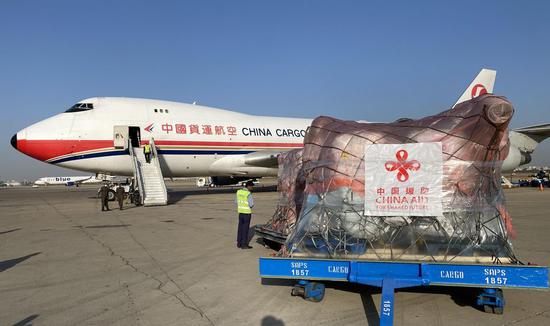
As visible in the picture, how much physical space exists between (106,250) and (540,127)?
531 inches

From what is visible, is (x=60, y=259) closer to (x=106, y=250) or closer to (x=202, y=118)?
(x=106, y=250)

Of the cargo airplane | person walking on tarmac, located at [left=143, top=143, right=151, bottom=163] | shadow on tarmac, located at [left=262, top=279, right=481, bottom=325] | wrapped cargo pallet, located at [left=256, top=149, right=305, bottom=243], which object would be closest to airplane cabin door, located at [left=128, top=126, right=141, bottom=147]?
the cargo airplane

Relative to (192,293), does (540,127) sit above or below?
above

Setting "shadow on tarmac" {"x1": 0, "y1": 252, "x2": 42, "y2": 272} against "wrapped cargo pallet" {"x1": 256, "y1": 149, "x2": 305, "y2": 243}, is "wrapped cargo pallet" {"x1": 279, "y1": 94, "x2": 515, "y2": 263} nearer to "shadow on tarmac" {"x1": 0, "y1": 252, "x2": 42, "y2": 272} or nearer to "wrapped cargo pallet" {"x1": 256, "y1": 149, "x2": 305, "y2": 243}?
"wrapped cargo pallet" {"x1": 256, "y1": 149, "x2": 305, "y2": 243}

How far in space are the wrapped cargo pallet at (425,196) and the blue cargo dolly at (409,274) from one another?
0.97 feet

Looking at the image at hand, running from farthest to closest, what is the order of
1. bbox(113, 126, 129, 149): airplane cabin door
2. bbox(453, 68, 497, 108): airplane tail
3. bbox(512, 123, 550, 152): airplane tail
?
bbox(453, 68, 497, 108): airplane tail
bbox(113, 126, 129, 149): airplane cabin door
bbox(512, 123, 550, 152): airplane tail

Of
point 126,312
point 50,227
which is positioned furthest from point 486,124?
point 50,227

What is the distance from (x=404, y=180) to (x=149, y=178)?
1731cm

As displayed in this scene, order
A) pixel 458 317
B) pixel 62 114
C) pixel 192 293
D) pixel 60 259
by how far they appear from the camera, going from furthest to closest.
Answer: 1. pixel 62 114
2. pixel 60 259
3. pixel 192 293
4. pixel 458 317

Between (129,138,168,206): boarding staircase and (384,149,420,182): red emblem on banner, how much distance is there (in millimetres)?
16077

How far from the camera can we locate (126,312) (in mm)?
4930

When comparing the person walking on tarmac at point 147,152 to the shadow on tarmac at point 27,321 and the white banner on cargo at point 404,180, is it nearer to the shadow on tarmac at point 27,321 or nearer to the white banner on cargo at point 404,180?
the shadow on tarmac at point 27,321

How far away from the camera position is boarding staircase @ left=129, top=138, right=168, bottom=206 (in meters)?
19.5

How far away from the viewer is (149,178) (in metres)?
20.3
